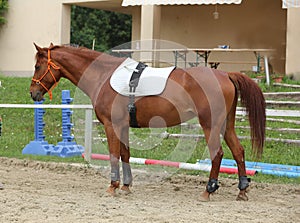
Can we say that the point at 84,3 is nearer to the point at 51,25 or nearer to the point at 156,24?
the point at 51,25

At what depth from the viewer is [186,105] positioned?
6.94 meters

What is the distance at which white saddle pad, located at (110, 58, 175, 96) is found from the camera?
697cm

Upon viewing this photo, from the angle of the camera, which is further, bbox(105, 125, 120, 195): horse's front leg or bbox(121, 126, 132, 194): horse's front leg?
bbox(121, 126, 132, 194): horse's front leg

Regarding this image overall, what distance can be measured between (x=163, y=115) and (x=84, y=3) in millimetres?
12862

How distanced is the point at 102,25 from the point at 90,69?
24420 mm

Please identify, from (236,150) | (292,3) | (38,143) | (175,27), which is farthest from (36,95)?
(175,27)

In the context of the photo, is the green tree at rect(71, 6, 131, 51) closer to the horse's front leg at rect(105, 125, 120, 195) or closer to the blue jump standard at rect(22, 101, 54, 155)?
the blue jump standard at rect(22, 101, 54, 155)

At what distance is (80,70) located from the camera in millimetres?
7332

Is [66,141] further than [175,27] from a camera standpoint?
No

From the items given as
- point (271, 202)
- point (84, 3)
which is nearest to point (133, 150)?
point (271, 202)

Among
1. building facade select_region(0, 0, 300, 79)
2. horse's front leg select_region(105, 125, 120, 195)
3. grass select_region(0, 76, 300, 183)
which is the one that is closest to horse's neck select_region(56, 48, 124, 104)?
horse's front leg select_region(105, 125, 120, 195)

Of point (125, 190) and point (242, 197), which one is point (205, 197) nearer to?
point (242, 197)

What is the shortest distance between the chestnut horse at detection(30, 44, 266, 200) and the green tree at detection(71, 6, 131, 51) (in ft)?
75.8

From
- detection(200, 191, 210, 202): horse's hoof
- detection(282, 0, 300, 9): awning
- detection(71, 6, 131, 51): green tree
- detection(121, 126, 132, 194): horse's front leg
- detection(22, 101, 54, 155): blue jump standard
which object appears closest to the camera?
detection(200, 191, 210, 202): horse's hoof
